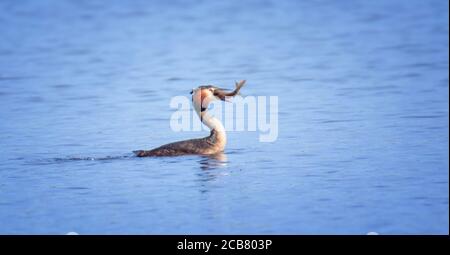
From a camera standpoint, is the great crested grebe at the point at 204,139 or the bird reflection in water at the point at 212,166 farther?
the great crested grebe at the point at 204,139

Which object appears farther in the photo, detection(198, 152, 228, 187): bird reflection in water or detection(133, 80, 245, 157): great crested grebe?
detection(133, 80, 245, 157): great crested grebe

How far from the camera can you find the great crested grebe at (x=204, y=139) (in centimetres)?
1144

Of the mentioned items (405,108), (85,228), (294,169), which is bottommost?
(85,228)

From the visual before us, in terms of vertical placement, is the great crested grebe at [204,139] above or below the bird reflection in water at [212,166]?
above

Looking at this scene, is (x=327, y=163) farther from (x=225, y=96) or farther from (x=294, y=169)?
(x=225, y=96)

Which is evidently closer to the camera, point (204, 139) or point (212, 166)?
point (212, 166)

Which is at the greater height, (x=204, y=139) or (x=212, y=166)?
(x=204, y=139)

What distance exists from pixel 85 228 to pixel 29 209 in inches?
35.6

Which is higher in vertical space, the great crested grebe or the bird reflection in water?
the great crested grebe

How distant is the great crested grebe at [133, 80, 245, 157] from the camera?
37.5 feet

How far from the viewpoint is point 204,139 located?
464 inches

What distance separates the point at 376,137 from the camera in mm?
11930
